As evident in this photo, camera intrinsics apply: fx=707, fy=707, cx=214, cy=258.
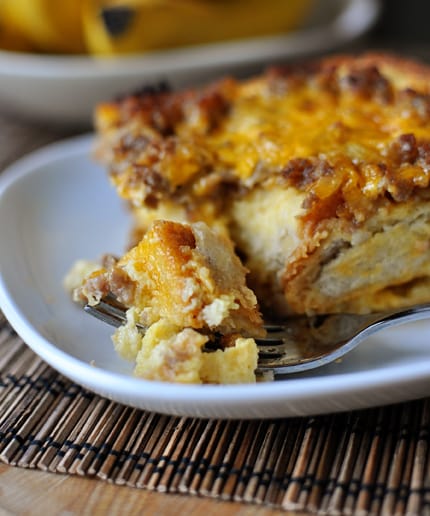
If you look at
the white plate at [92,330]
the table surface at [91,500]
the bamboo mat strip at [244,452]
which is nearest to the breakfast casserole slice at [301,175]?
the white plate at [92,330]

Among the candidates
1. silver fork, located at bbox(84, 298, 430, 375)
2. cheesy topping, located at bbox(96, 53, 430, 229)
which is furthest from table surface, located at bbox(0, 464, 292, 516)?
cheesy topping, located at bbox(96, 53, 430, 229)

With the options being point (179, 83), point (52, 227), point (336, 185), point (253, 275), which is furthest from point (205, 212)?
point (179, 83)

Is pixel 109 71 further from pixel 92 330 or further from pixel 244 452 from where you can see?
pixel 244 452

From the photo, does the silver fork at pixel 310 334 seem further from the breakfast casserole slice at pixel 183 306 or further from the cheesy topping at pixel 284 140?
the cheesy topping at pixel 284 140

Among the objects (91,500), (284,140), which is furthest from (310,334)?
(91,500)

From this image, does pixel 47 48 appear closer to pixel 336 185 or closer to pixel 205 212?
pixel 205 212

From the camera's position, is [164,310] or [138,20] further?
[138,20]
